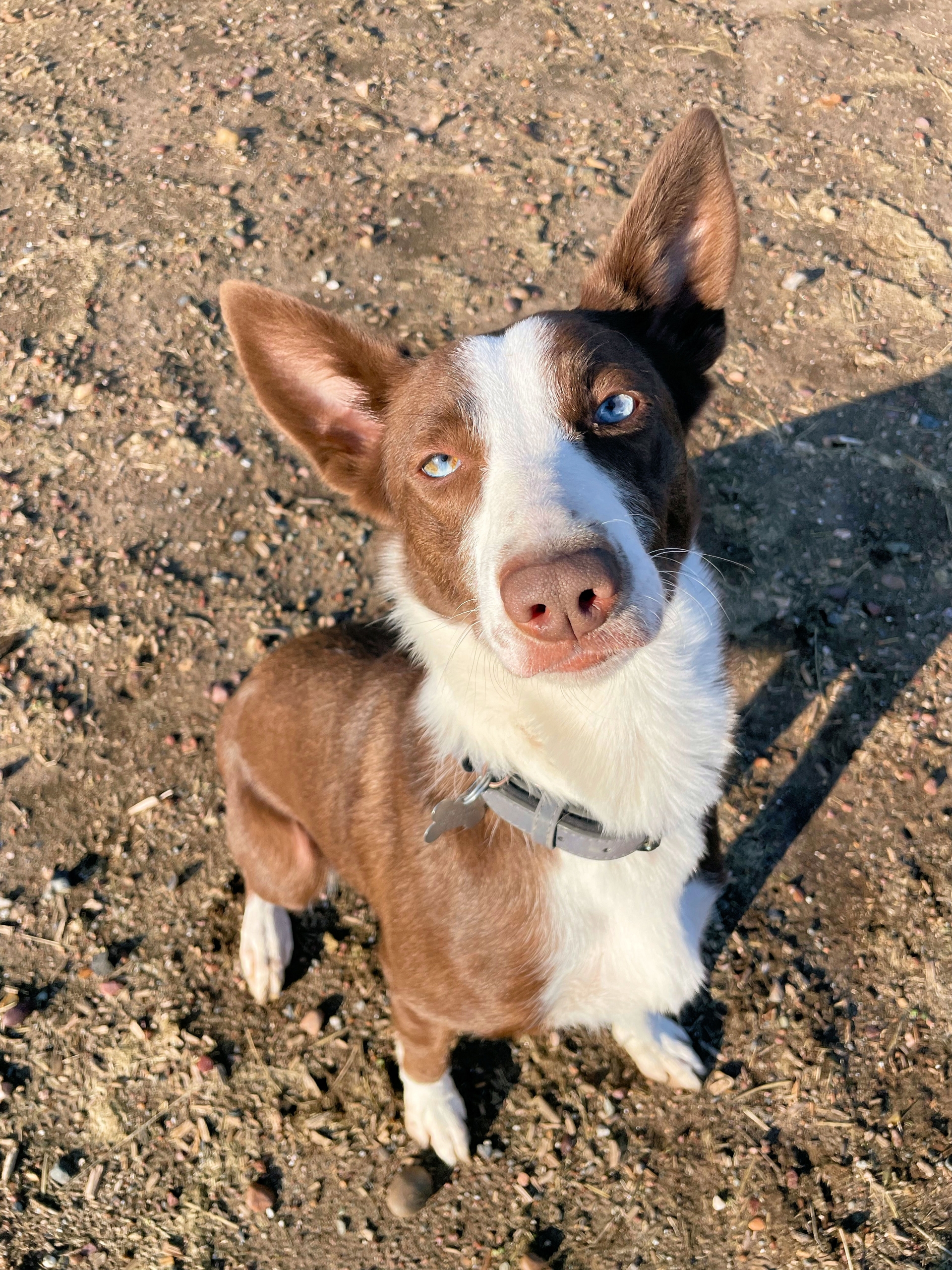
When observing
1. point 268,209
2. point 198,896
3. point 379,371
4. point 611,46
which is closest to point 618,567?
point 379,371

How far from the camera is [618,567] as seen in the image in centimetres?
189

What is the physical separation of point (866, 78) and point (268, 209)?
4.15 meters

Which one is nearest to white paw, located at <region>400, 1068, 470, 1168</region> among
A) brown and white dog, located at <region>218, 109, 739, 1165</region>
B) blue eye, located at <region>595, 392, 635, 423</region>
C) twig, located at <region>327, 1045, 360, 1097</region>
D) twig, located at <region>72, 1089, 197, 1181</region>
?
brown and white dog, located at <region>218, 109, 739, 1165</region>

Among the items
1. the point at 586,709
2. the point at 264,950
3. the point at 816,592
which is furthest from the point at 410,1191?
the point at 816,592

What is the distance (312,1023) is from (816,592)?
303 centimetres

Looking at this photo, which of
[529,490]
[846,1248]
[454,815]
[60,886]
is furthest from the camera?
[60,886]

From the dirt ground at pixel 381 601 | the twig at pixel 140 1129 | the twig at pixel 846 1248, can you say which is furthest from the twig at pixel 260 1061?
the twig at pixel 846 1248

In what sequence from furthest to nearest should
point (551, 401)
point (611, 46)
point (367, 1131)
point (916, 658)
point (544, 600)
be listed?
point (611, 46) < point (916, 658) < point (367, 1131) < point (551, 401) < point (544, 600)

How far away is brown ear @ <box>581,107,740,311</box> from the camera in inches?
94.4

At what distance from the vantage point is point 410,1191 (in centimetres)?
319

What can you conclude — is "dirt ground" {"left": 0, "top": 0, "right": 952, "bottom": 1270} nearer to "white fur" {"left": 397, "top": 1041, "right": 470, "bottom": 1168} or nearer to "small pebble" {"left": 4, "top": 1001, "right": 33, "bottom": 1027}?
"small pebble" {"left": 4, "top": 1001, "right": 33, "bottom": 1027}

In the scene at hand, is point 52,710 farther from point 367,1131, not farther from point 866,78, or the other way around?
point 866,78

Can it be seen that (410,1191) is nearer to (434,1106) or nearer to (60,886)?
(434,1106)

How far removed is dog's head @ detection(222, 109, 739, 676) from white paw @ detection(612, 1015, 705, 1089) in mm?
1880
